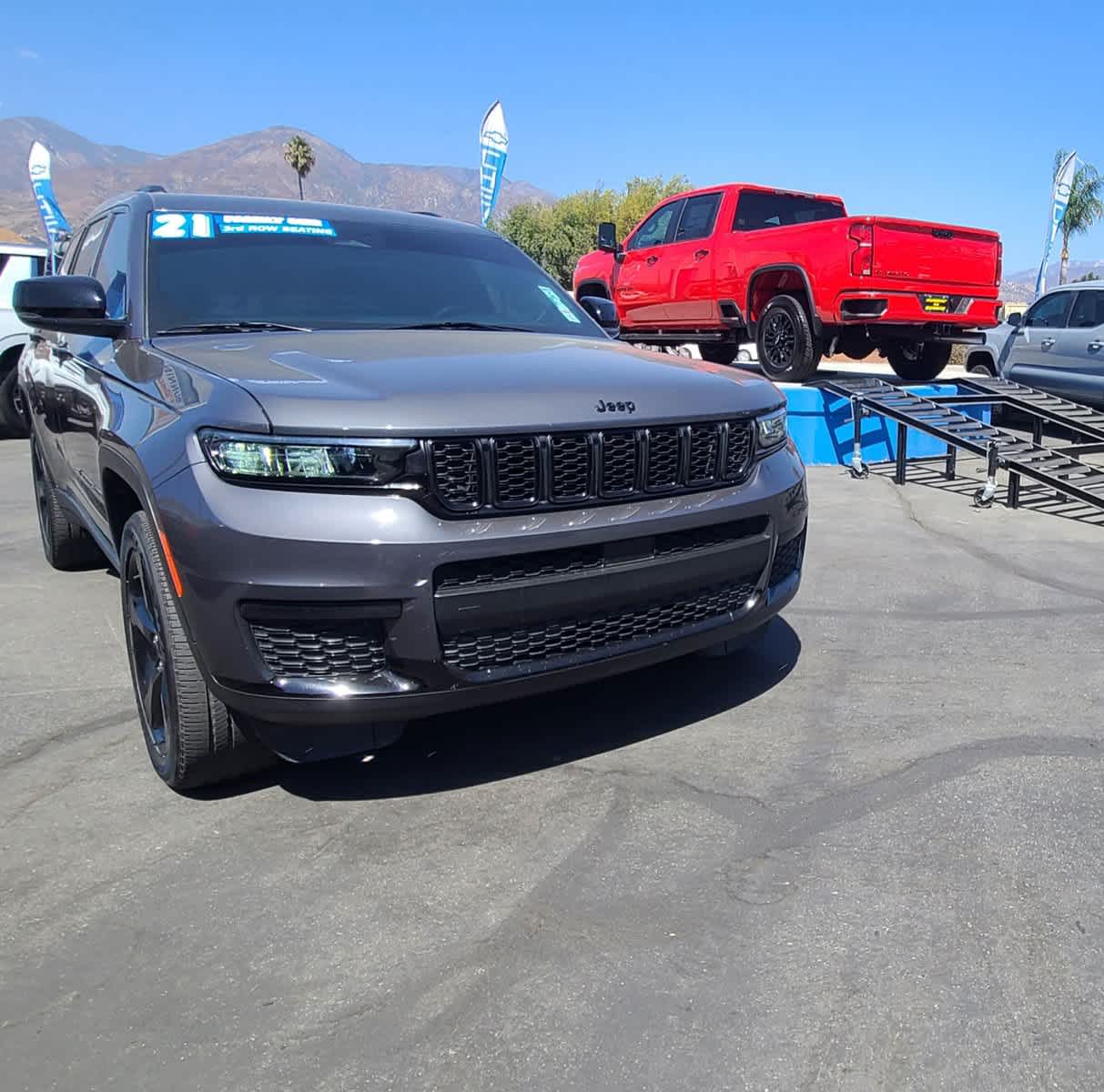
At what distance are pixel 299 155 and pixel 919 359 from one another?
56047 millimetres

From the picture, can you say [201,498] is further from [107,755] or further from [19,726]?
[19,726]

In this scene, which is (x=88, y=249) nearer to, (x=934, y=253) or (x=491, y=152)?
(x=934, y=253)

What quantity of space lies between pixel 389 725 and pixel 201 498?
79 cm

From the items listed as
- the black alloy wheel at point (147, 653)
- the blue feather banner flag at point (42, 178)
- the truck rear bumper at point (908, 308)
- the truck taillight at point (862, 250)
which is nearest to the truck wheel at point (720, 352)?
the truck rear bumper at point (908, 308)

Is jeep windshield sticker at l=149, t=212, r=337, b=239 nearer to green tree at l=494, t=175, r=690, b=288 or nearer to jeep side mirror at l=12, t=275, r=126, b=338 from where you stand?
jeep side mirror at l=12, t=275, r=126, b=338

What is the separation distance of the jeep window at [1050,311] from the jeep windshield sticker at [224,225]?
9.91m

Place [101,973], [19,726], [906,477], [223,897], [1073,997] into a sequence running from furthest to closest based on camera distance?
1. [906,477]
2. [19,726]
3. [223,897]
4. [101,973]
5. [1073,997]

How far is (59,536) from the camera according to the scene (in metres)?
5.39

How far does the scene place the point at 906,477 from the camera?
8.65 metres

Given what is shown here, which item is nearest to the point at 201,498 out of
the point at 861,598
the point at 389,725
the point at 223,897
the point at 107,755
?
the point at 389,725

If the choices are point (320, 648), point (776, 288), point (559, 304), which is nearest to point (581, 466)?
point (320, 648)

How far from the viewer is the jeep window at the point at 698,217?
9.89 metres

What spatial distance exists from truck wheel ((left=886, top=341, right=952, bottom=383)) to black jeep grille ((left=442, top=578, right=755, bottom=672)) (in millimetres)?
8264

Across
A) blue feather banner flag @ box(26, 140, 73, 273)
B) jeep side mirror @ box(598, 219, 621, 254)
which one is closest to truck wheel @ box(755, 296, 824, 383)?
jeep side mirror @ box(598, 219, 621, 254)
